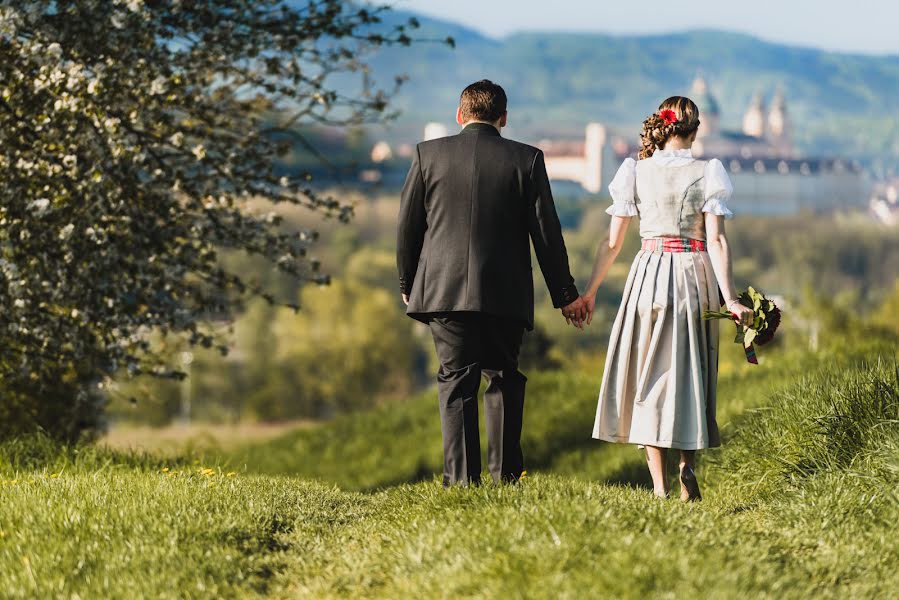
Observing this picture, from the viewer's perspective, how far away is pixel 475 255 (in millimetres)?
5965

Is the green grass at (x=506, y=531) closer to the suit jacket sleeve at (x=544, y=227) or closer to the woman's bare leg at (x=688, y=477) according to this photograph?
the woman's bare leg at (x=688, y=477)

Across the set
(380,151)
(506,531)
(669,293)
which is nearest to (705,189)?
(669,293)

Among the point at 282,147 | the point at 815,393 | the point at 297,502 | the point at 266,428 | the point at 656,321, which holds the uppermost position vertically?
the point at 282,147

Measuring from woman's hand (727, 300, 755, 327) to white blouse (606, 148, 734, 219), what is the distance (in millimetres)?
472

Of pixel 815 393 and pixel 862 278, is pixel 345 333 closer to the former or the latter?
pixel 862 278

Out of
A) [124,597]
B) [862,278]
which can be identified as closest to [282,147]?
[124,597]

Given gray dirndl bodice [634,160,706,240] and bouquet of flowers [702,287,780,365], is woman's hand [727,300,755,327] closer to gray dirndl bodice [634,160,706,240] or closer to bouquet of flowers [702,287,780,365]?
bouquet of flowers [702,287,780,365]

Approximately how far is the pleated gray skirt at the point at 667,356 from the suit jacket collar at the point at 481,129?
1101 millimetres

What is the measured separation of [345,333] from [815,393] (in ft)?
362

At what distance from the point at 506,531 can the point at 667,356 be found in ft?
6.96

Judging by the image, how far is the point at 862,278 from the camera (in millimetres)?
156000

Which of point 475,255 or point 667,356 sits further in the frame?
point 667,356

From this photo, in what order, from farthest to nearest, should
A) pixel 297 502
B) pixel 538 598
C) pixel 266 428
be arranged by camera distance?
pixel 266 428 → pixel 297 502 → pixel 538 598

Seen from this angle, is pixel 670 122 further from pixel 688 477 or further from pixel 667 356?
pixel 688 477
